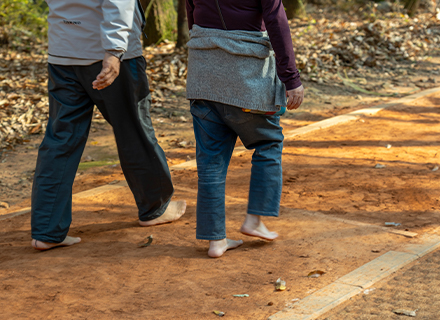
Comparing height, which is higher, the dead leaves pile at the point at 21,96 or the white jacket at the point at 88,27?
the white jacket at the point at 88,27

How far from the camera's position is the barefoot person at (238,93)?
2.79 meters

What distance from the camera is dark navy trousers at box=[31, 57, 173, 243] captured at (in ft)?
10.6

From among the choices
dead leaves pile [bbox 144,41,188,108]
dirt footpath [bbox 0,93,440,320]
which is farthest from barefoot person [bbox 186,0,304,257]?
dead leaves pile [bbox 144,41,188,108]

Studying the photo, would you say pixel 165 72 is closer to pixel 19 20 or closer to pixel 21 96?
pixel 21 96

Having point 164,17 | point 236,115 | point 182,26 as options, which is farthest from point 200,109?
point 164,17

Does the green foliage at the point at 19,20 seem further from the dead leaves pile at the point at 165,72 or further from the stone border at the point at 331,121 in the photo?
the stone border at the point at 331,121

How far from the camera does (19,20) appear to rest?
12.4 metres

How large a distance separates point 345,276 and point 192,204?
1.68 metres

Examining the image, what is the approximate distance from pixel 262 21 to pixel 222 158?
801mm

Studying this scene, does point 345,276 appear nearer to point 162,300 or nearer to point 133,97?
point 162,300

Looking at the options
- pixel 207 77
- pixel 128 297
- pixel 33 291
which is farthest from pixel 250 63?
pixel 33 291

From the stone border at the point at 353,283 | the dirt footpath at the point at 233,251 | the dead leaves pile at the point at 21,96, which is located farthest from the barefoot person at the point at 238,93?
the dead leaves pile at the point at 21,96

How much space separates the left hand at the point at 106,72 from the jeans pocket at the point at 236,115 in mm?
677

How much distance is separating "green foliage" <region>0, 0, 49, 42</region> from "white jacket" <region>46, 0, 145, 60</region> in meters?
9.27
